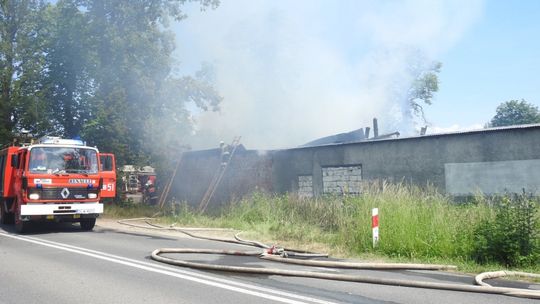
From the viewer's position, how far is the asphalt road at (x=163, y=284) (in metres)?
5.84

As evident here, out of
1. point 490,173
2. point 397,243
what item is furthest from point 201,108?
point 397,243

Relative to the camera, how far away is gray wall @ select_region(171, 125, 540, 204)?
13430 mm

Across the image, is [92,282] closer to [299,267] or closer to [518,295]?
[299,267]

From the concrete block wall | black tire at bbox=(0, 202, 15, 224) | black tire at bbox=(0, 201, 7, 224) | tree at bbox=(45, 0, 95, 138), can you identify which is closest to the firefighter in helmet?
black tire at bbox=(0, 202, 15, 224)

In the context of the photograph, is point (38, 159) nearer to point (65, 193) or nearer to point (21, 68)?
point (65, 193)

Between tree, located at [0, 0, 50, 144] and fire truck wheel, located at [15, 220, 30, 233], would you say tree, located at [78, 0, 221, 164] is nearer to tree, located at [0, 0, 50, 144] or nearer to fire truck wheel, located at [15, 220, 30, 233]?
tree, located at [0, 0, 50, 144]

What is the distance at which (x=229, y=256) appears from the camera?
31.0ft

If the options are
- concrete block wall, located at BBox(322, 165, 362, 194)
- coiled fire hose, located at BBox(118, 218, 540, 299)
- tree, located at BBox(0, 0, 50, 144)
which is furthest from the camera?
tree, located at BBox(0, 0, 50, 144)

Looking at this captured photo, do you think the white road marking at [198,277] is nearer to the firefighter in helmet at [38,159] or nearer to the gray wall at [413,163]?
the firefighter in helmet at [38,159]

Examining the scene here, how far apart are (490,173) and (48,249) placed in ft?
38.5

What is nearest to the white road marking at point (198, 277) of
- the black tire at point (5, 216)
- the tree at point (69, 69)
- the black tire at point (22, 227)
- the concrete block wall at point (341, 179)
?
the black tire at point (22, 227)

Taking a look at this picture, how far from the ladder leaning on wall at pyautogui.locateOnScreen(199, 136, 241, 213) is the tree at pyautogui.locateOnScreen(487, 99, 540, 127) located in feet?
127

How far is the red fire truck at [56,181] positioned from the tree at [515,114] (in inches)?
1801

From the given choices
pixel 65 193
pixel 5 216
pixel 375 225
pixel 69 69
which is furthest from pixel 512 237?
pixel 69 69
